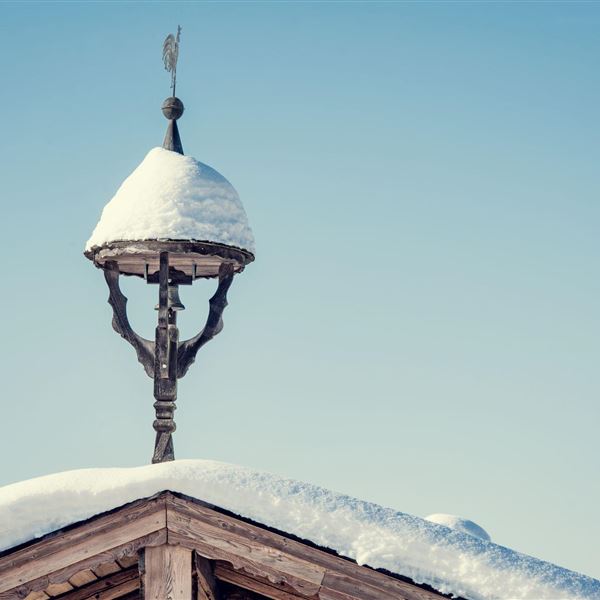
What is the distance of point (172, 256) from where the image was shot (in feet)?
33.3

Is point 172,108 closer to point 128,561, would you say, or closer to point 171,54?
point 171,54

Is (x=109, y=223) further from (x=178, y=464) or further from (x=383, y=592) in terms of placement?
(x=383, y=592)

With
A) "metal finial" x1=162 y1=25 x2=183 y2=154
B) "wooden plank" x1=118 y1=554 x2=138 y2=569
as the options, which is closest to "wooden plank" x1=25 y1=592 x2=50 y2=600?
"wooden plank" x1=118 y1=554 x2=138 y2=569

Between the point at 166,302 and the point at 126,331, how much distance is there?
1.57 feet

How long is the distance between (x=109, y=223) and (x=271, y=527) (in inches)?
203

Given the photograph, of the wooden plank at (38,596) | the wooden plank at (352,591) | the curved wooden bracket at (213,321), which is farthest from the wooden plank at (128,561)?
the curved wooden bracket at (213,321)

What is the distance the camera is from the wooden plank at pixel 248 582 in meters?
6.49

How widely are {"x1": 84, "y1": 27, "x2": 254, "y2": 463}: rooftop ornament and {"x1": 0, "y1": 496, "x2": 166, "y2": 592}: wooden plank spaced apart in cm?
407

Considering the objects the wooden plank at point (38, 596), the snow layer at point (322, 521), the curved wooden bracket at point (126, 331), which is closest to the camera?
the snow layer at point (322, 521)

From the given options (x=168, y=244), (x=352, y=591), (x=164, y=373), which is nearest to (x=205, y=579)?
(x=352, y=591)

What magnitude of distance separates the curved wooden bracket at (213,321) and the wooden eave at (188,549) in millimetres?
4493

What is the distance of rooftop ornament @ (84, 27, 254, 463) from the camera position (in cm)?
986

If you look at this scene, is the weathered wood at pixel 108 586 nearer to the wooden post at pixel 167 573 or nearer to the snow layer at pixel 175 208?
the wooden post at pixel 167 573

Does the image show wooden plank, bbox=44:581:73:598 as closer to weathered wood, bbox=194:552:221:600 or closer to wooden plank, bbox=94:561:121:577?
wooden plank, bbox=94:561:121:577
